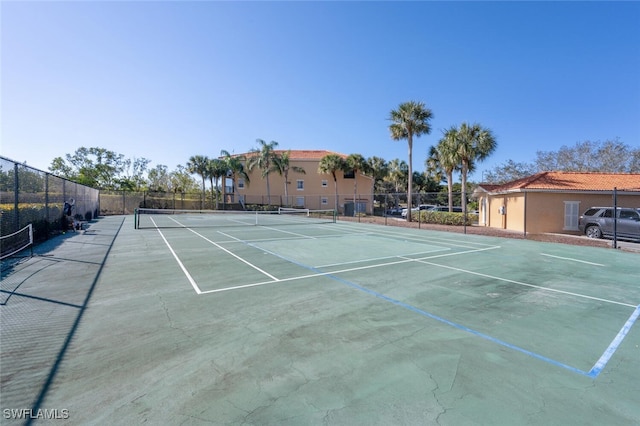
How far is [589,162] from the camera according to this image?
128ft

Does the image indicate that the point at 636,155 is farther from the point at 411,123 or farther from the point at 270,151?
the point at 270,151

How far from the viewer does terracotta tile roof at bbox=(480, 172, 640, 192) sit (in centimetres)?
1966

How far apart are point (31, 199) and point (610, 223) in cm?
2676

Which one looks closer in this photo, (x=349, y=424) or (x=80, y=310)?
(x=349, y=424)

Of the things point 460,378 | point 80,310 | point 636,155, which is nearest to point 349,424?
point 460,378

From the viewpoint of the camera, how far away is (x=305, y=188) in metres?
50.5

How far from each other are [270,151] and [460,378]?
4445cm

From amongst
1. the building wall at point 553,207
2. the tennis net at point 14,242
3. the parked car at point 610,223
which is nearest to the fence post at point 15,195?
the tennis net at point 14,242

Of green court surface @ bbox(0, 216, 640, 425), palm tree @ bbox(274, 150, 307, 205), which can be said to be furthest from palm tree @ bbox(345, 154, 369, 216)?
green court surface @ bbox(0, 216, 640, 425)

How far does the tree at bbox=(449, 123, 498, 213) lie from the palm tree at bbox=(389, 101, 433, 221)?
3.23m

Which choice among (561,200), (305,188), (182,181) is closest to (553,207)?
(561,200)

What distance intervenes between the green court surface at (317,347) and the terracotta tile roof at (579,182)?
47.2 feet

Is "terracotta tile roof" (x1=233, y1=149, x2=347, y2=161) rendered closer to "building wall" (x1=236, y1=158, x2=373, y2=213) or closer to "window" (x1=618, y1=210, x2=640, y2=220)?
"building wall" (x1=236, y1=158, x2=373, y2=213)

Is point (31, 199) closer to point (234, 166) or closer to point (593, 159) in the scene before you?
point (234, 166)
